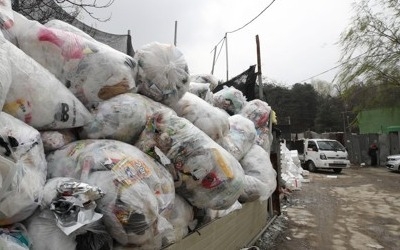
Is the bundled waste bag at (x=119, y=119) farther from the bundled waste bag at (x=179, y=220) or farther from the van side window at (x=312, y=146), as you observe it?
the van side window at (x=312, y=146)

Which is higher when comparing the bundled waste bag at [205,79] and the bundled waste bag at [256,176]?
the bundled waste bag at [205,79]

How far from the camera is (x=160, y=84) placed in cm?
304

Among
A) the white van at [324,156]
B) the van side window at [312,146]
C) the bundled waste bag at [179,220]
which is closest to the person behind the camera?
the bundled waste bag at [179,220]

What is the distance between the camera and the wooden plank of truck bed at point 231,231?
294 centimetres

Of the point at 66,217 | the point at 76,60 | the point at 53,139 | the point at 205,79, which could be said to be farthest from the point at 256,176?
the point at 66,217

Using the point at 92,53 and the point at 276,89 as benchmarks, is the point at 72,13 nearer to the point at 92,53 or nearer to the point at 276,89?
the point at 92,53

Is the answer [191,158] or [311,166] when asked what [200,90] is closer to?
[191,158]

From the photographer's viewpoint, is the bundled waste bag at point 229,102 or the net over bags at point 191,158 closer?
the net over bags at point 191,158

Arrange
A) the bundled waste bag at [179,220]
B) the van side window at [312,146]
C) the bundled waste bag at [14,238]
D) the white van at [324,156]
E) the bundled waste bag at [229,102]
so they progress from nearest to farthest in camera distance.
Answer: the bundled waste bag at [14,238] → the bundled waste bag at [179,220] → the bundled waste bag at [229,102] → the white van at [324,156] → the van side window at [312,146]

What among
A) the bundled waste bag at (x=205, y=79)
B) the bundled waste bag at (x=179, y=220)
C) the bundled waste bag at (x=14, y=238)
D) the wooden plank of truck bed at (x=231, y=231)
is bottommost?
the wooden plank of truck bed at (x=231, y=231)

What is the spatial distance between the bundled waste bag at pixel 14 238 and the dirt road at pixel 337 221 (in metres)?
3.98

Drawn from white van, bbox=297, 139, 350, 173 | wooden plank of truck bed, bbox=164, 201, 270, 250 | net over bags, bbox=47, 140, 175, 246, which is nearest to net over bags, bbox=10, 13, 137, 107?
net over bags, bbox=47, 140, 175, 246

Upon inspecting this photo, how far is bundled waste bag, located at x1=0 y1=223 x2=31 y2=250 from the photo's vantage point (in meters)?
1.52

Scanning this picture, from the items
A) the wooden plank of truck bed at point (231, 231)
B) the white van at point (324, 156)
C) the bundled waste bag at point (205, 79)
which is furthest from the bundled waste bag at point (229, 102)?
the white van at point (324, 156)
